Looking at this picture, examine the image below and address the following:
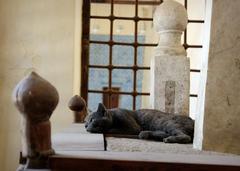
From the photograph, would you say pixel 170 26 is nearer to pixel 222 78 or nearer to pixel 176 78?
pixel 176 78

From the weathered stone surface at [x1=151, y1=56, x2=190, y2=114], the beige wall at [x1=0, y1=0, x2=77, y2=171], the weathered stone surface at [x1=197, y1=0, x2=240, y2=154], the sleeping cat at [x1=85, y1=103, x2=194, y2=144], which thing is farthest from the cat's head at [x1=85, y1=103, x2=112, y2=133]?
the beige wall at [x1=0, y1=0, x2=77, y2=171]

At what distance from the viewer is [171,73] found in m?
2.25

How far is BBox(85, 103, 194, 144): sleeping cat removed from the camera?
1410mm

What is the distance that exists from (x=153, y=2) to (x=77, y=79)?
88cm

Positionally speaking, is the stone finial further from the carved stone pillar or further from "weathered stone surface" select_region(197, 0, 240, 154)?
"weathered stone surface" select_region(197, 0, 240, 154)

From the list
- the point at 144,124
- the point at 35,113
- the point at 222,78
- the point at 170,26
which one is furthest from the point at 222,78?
the point at 170,26

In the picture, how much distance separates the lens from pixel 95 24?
504 cm

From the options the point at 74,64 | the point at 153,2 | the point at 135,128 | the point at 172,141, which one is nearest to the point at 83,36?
the point at 74,64

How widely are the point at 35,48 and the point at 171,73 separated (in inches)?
41.1

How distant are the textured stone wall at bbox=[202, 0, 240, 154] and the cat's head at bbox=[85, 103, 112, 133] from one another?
51 centimetres

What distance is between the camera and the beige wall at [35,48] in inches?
114

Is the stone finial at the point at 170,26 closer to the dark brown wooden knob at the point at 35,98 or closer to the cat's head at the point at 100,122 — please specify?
the cat's head at the point at 100,122

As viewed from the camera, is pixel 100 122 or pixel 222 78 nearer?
pixel 222 78

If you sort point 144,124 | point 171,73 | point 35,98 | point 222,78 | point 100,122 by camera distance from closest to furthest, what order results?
1. point 35,98
2. point 222,78
3. point 100,122
4. point 144,124
5. point 171,73
